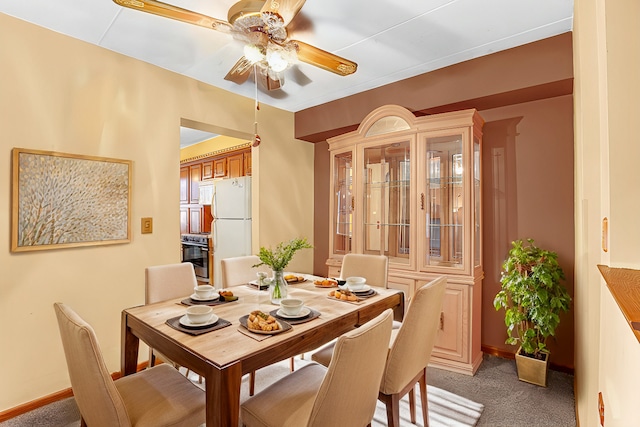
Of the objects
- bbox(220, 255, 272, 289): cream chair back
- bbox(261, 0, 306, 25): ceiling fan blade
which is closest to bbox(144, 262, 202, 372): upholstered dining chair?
bbox(220, 255, 272, 289): cream chair back

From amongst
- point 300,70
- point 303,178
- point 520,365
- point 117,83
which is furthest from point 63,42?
point 520,365

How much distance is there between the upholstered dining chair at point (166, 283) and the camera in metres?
2.21

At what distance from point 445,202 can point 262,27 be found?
6.45 ft

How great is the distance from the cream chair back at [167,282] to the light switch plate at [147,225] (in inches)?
23.3

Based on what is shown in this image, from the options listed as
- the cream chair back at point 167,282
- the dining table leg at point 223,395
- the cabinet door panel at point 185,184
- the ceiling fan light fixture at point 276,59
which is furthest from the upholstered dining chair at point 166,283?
the cabinet door panel at point 185,184

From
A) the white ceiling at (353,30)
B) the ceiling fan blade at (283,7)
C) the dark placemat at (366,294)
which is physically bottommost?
the dark placemat at (366,294)

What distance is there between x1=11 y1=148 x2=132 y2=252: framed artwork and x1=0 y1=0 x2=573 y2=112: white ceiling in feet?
2.90

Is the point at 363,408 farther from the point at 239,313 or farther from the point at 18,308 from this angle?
the point at 18,308

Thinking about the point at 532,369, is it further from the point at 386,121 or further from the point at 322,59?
the point at 322,59

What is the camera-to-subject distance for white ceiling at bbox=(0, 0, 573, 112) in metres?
2.03

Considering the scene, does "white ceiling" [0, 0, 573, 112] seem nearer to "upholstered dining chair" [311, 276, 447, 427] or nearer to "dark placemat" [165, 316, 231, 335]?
"upholstered dining chair" [311, 276, 447, 427]

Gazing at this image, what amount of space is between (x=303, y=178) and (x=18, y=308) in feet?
9.45

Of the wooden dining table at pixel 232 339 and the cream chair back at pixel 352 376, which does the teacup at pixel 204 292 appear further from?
the cream chair back at pixel 352 376

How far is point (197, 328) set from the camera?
1.53m
